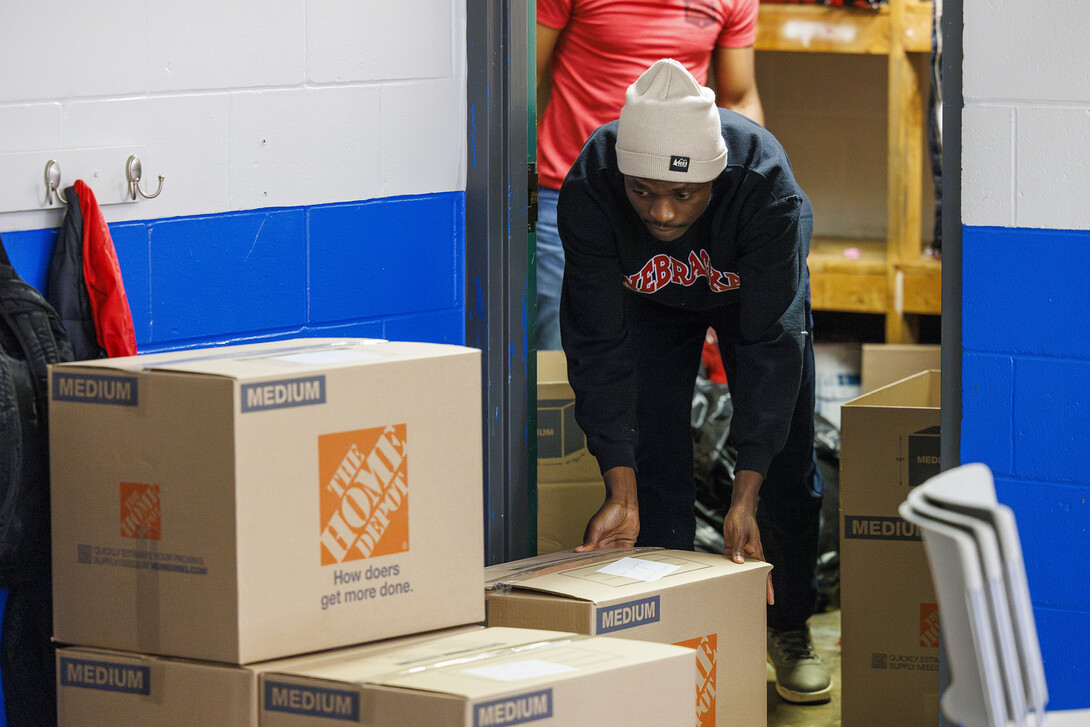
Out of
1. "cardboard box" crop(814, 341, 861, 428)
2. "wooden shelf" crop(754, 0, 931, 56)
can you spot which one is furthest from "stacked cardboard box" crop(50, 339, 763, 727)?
"wooden shelf" crop(754, 0, 931, 56)

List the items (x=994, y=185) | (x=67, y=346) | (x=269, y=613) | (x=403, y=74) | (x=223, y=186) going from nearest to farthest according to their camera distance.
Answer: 1. (x=269, y=613)
2. (x=67, y=346)
3. (x=994, y=185)
4. (x=223, y=186)
5. (x=403, y=74)

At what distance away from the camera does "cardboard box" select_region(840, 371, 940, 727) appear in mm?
2752

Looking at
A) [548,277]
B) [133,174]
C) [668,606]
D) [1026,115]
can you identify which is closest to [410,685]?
[668,606]

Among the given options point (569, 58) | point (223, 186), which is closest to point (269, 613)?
point (223, 186)

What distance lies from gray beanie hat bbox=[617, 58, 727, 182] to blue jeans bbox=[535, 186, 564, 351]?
3.67 ft

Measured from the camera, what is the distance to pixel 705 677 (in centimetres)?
220

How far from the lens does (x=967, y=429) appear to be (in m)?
2.29

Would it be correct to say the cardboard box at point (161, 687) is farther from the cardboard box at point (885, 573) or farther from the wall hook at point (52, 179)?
the cardboard box at point (885, 573)

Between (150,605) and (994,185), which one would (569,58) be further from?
(150,605)

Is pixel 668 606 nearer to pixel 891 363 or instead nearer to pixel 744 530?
pixel 744 530

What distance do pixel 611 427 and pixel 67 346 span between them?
94 centimetres

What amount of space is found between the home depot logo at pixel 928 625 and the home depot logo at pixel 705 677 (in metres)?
0.73

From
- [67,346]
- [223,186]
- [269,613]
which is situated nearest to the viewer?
[269,613]

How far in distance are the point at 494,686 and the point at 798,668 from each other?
1576mm
